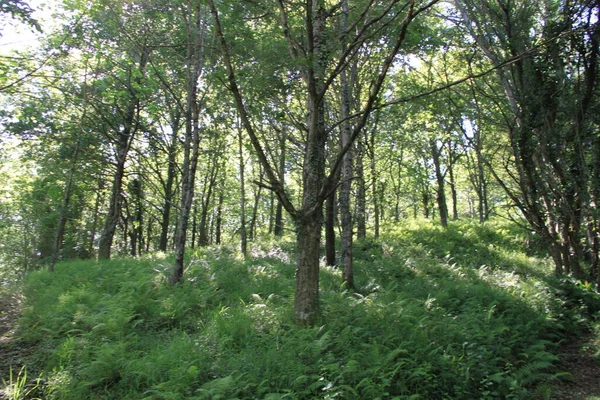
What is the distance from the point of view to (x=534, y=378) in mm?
4984

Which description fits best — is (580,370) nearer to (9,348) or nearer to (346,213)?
(346,213)

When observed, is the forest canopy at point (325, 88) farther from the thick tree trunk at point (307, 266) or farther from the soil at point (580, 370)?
the soil at point (580, 370)

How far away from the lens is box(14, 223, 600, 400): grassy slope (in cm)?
408

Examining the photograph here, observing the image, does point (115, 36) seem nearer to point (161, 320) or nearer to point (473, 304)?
point (161, 320)

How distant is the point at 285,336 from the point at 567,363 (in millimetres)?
4658

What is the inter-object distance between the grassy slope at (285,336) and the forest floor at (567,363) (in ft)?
0.66

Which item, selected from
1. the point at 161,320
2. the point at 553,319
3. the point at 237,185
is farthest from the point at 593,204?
the point at 237,185

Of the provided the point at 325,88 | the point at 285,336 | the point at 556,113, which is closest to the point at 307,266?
the point at 285,336

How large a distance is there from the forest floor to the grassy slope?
20 centimetres

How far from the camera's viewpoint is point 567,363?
5773mm

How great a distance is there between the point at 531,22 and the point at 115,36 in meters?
11.4

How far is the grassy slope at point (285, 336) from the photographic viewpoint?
408 cm

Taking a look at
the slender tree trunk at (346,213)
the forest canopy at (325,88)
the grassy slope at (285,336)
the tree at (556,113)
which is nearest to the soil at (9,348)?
the grassy slope at (285,336)

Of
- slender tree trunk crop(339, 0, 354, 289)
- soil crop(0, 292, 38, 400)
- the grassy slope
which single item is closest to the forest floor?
soil crop(0, 292, 38, 400)
